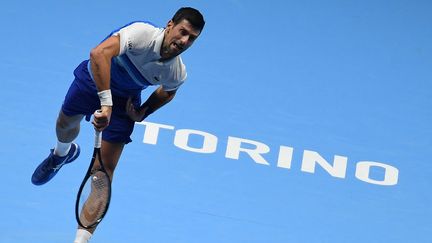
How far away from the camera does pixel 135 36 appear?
5.77 m

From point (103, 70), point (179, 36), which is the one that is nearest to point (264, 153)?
point (179, 36)

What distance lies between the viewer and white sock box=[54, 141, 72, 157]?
687 cm

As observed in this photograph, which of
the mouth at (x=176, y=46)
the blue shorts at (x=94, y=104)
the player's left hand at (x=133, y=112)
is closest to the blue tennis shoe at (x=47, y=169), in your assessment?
the blue shorts at (x=94, y=104)

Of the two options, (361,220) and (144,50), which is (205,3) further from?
(144,50)

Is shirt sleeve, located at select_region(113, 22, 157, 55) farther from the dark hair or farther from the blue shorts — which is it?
the blue shorts

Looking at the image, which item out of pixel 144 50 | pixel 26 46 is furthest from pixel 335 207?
pixel 26 46

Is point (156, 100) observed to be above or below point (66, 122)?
above

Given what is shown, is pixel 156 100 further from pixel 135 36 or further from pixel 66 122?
pixel 135 36

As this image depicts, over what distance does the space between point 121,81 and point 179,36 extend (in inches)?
24.9

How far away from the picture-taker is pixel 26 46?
8734 millimetres

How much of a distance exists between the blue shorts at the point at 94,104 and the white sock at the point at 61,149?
49 cm

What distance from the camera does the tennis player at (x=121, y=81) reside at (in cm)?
565

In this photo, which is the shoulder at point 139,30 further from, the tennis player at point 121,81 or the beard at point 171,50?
the beard at point 171,50

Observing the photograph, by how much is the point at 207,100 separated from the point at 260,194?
1.27 metres
